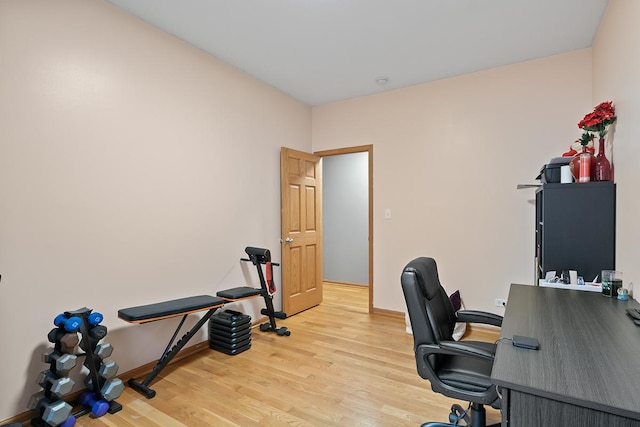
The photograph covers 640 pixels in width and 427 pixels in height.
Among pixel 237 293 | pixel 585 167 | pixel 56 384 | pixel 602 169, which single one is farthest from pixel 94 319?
pixel 602 169

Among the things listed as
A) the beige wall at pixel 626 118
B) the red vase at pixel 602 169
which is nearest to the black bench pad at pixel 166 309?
the beige wall at pixel 626 118

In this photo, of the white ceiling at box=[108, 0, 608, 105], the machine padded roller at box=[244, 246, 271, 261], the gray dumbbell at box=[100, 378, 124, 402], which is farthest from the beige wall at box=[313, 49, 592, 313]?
the gray dumbbell at box=[100, 378, 124, 402]

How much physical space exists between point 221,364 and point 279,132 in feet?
8.48

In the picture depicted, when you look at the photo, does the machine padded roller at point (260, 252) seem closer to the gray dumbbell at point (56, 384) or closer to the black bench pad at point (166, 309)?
the black bench pad at point (166, 309)

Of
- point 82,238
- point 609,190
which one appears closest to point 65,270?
point 82,238

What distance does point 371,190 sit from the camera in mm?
4020

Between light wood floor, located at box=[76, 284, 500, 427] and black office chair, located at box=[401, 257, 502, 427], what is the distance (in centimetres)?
60

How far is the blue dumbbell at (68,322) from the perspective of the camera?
186 centimetres

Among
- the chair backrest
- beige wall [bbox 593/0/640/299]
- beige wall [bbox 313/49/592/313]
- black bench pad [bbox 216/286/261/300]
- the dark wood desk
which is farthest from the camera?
beige wall [bbox 313/49/592/313]

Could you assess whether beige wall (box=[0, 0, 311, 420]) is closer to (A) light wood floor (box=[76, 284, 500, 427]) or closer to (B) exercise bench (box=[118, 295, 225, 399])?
(B) exercise bench (box=[118, 295, 225, 399])

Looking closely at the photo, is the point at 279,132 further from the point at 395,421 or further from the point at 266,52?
the point at 395,421

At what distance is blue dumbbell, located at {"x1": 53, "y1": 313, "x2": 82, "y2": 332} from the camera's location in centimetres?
186

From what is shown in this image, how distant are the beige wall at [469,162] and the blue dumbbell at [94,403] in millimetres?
2857

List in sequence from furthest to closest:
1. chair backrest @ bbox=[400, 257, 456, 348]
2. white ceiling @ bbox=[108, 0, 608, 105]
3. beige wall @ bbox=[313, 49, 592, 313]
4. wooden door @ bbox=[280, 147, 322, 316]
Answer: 1. wooden door @ bbox=[280, 147, 322, 316]
2. beige wall @ bbox=[313, 49, 592, 313]
3. white ceiling @ bbox=[108, 0, 608, 105]
4. chair backrest @ bbox=[400, 257, 456, 348]
